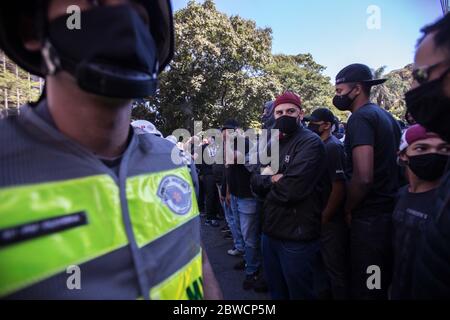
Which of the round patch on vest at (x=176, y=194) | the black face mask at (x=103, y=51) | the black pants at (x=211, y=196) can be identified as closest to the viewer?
the black face mask at (x=103, y=51)

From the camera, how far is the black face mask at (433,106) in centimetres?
154

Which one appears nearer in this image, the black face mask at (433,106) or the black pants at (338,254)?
the black face mask at (433,106)

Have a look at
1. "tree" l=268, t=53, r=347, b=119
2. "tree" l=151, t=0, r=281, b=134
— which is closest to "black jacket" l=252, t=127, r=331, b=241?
"tree" l=151, t=0, r=281, b=134

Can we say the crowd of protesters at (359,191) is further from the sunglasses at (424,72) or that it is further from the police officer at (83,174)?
the police officer at (83,174)

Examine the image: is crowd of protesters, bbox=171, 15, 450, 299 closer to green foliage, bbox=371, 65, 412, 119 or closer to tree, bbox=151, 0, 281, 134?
tree, bbox=151, 0, 281, 134

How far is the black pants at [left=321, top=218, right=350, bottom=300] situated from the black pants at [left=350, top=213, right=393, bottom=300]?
429 millimetres

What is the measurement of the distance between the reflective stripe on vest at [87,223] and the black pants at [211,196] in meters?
6.45

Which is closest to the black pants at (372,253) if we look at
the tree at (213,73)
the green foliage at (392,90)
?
the tree at (213,73)

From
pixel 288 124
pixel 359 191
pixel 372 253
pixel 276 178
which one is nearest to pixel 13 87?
pixel 288 124

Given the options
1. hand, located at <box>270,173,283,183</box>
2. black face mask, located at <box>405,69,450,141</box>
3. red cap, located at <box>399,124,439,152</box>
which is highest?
black face mask, located at <box>405,69,450,141</box>

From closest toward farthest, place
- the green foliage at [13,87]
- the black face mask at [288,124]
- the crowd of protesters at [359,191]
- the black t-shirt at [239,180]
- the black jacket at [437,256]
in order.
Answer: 1. the black jacket at [437,256]
2. the crowd of protesters at [359,191]
3. the black face mask at [288,124]
4. the black t-shirt at [239,180]
5. the green foliage at [13,87]

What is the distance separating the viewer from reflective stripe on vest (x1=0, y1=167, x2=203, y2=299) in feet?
2.55

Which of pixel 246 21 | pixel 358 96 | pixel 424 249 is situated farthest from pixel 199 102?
pixel 424 249
